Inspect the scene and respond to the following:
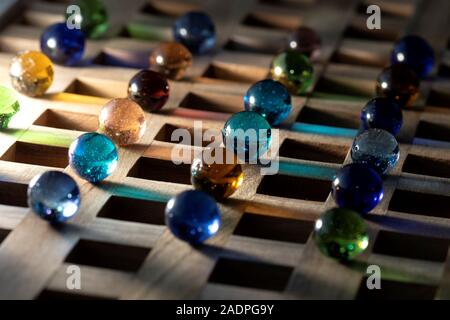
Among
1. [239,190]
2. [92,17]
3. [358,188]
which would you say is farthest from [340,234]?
[92,17]

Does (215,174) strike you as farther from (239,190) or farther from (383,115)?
(383,115)

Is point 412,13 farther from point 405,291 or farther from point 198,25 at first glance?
point 405,291

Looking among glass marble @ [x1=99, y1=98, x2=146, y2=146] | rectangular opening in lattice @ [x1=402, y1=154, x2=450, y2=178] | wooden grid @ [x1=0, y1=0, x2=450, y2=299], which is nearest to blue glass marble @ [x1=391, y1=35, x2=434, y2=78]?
wooden grid @ [x1=0, y1=0, x2=450, y2=299]

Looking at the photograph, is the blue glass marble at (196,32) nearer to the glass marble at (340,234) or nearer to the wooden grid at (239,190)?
the wooden grid at (239,190)

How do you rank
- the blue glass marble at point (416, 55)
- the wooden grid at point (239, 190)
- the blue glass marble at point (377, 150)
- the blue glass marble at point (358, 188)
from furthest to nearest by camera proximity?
the blue glass marble at point (416, 55) → the blue glass marble at point (377, 150) → the blue glass marble at point (358, 188) → the wooden grid at point (239, 190)

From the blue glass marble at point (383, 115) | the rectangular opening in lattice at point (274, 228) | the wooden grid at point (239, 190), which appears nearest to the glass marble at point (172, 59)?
the wooden grid at point (239, 190)

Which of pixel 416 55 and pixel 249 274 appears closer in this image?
pixel 249 274
